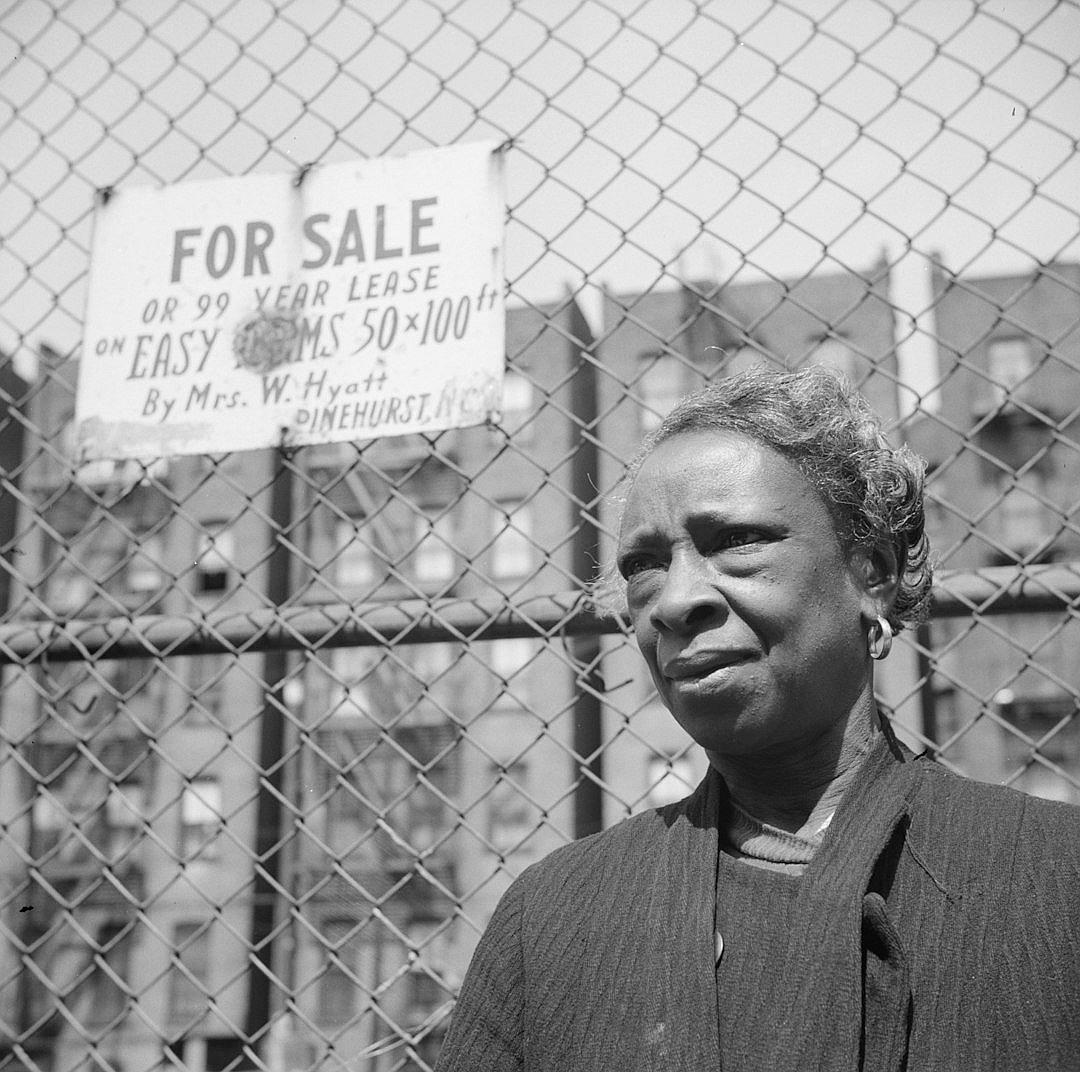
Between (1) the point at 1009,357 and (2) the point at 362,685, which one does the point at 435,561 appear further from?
(1) the point at 1009,357

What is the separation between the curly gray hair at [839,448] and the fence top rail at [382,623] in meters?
0.42

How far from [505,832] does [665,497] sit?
24.7 metres

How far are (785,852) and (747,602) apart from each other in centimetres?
35

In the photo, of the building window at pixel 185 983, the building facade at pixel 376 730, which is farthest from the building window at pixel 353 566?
the building window at pixel 185 983

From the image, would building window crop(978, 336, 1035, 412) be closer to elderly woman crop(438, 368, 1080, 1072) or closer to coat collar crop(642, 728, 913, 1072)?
elderly woman crop(438, 368, 1080, 1072)

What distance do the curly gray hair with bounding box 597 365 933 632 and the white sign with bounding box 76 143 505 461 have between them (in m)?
0.82

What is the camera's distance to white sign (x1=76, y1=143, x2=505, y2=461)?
96.2 inches

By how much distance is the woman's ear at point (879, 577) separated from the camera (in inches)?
63.1

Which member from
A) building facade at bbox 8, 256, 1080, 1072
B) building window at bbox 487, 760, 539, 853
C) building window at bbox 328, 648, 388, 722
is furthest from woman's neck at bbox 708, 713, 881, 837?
building window at bbox 487, 760, 539, 853

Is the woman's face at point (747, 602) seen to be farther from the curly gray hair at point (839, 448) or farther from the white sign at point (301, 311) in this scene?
the white sign at point (301, 311)

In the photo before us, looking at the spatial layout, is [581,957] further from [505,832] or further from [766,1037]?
[505,832]

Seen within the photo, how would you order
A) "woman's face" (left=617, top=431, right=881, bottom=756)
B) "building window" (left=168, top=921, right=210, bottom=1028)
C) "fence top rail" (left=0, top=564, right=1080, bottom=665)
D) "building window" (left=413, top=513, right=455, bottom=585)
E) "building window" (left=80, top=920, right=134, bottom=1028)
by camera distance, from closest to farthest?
"woman's face" (left=617, top=431, right=881, bottom=756) → "fence top rail" (left=0, top=564, right=1080, bottom=665) → "building window" (left=168, top=921, right=210, bottom=1028) → "building window" (left=80, top=920, right=134, bottom=1028) → "building window" (left=413, top=513, right=455, bottom=585)

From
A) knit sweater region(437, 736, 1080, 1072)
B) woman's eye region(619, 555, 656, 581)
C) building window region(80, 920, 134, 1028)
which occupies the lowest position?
building window region(80, 920, 134, 1028)

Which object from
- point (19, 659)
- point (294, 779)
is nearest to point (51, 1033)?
point (294, 779)
